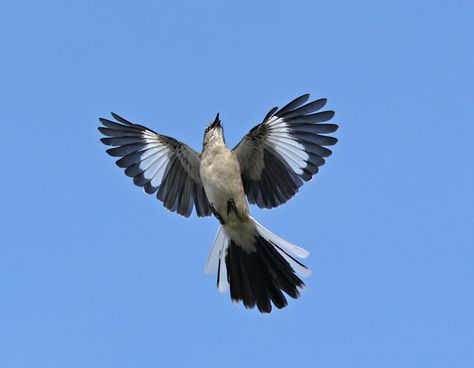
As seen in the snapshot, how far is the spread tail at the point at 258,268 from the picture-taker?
13062 millimetres

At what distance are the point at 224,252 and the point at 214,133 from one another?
146 cm

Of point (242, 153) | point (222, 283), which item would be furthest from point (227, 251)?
point (242, 153)

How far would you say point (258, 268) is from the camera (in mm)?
13266

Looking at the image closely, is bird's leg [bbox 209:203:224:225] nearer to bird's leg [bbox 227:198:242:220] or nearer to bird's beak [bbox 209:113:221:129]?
bird's leg [bbox 227:198:242:220]

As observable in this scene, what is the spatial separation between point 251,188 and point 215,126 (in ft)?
2.91

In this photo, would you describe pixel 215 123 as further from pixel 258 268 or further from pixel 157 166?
pixel 258 268

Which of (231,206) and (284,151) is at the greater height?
(284,151)

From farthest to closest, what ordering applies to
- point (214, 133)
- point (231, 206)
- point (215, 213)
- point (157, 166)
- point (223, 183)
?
point (157, 166) < point (214, 133) < point (215, 213) < point (231, 206) < point (223, 183)

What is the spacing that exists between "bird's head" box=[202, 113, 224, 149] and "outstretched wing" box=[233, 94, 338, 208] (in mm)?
270

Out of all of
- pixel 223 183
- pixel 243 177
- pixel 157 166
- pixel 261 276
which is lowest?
pixel 261 276

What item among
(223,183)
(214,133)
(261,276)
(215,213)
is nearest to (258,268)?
(261,276)

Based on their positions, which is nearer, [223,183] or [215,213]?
[223,183]

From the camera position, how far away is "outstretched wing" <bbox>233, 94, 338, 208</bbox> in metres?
12.9

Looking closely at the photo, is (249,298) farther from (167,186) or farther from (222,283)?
(167,186)
